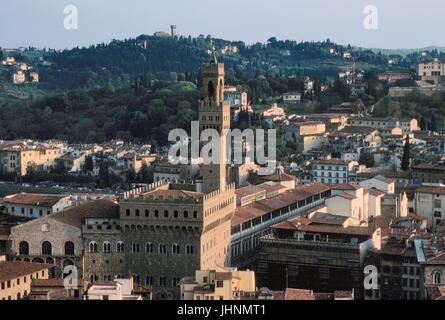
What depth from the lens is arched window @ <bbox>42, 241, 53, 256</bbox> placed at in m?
18.1

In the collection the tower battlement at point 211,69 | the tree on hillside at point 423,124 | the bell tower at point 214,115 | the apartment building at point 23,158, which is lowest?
the apartment building at point 23,158

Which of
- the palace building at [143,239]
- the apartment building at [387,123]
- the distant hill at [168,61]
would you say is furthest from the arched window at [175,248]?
the distant hill at [168,61]

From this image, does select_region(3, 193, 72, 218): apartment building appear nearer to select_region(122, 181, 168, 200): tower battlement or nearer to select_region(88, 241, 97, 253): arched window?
select_region(122, 181, 168, 200): tower battlement

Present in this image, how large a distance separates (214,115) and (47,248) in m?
5.70

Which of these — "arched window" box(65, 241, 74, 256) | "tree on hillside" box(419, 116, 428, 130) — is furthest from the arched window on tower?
"tree on hillside" box(419, 116, 428, 130)

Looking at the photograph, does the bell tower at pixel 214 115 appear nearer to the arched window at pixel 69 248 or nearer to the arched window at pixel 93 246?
the arched window at pixel 93 246

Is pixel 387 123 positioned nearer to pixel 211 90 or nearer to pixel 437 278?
pixel 211 90

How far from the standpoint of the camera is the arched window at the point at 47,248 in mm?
18109

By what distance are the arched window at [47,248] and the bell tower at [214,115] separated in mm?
4312

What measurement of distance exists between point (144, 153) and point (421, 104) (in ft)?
59.2

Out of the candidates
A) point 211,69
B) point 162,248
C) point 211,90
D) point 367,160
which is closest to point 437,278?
point 162,248
